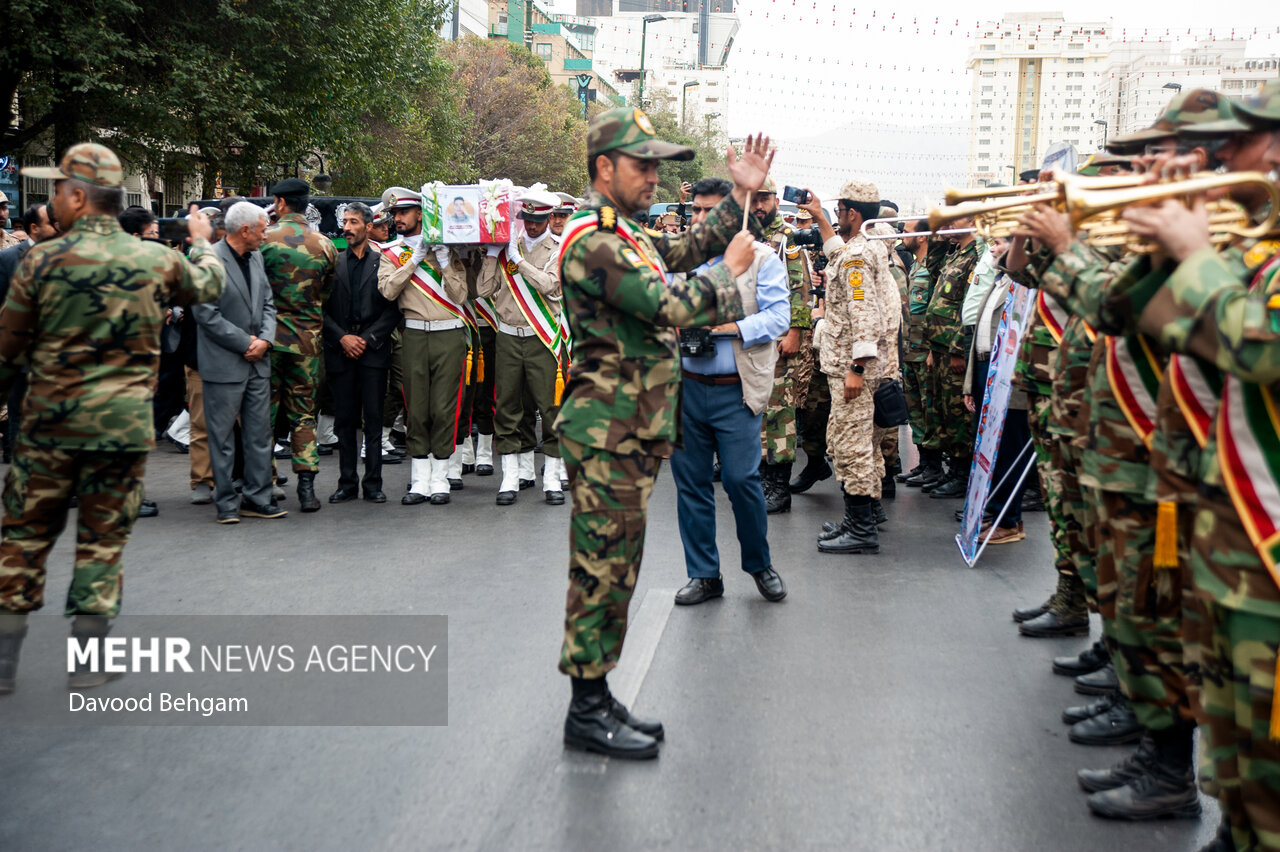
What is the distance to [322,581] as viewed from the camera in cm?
650

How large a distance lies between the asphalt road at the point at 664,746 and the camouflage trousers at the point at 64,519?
17.3 inches

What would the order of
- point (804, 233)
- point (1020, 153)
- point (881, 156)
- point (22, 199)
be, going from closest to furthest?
point (804, 233) < point (22, 199) < point (881, 156) < point (1020, 153)

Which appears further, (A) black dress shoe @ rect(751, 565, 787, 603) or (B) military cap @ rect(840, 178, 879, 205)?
(B) military cap @ rect(840, 178, 879, 205)

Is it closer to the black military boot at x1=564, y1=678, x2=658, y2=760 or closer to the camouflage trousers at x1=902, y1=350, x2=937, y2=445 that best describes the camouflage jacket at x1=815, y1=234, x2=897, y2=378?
the camouflage trousers at x1=902, y1=350, x2=937, y2=445

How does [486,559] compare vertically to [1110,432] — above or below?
below

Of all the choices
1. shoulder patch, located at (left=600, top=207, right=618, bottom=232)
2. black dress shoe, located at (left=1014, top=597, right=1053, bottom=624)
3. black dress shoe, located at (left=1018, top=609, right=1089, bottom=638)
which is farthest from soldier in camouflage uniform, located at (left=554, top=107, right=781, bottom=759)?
black dress shoe, located at (left=1014, top=597, right=1053, bottom=624)

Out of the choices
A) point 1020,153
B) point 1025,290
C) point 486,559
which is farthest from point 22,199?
point 1020,153

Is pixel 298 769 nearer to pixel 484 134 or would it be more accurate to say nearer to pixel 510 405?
pixel 510 405

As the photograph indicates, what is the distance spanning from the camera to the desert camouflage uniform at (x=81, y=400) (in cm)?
468

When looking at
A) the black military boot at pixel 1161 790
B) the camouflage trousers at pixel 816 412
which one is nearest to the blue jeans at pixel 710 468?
the black military boot at pixel 1161 790

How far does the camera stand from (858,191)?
745cm

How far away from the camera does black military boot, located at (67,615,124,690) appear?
4.78m

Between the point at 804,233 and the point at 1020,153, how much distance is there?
441 ft

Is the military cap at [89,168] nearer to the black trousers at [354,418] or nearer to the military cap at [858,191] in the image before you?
the black trousers at [354,418]
